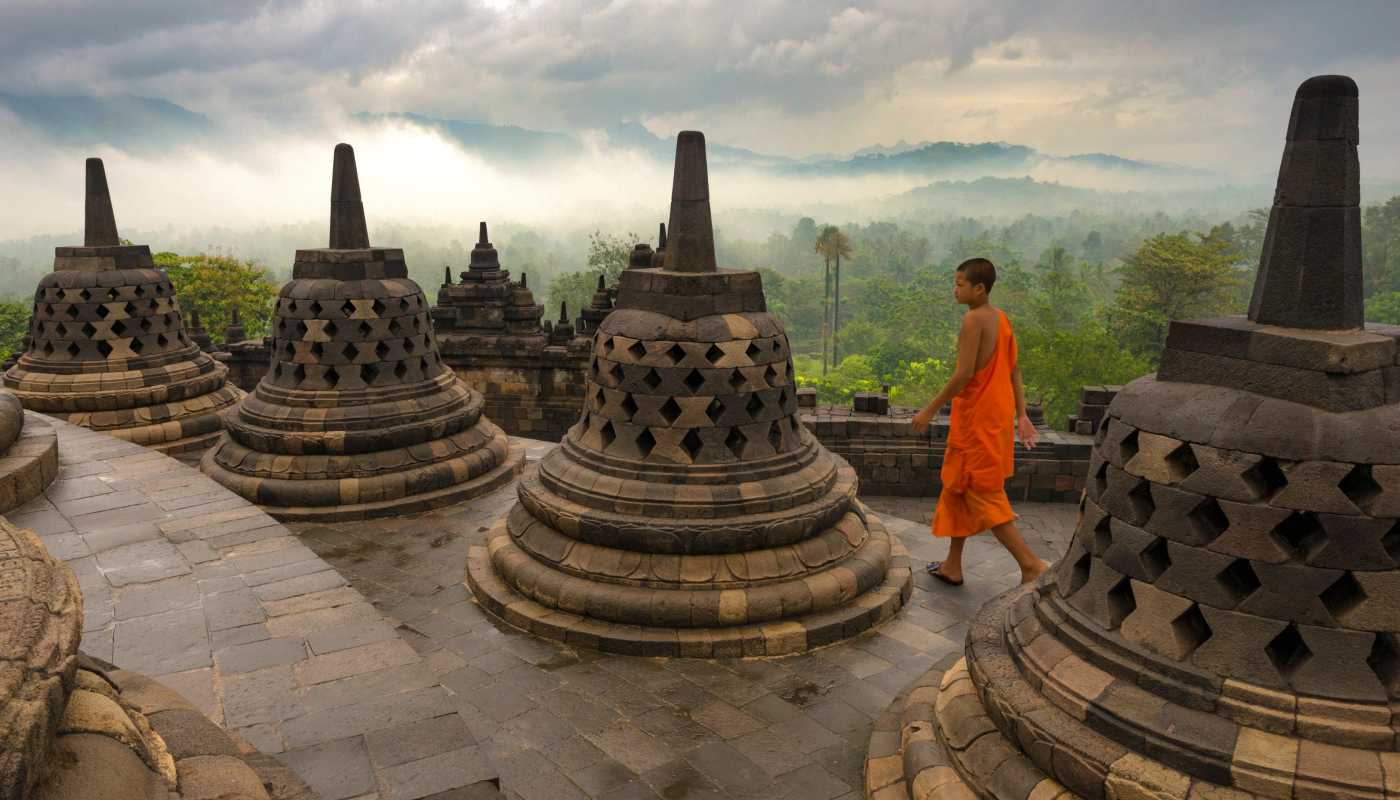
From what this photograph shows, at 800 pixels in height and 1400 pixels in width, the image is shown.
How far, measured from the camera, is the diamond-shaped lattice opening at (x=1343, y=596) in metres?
2.90

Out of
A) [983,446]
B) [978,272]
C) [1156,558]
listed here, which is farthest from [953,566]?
[1156,558]

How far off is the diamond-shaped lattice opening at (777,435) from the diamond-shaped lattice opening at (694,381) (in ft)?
2.12

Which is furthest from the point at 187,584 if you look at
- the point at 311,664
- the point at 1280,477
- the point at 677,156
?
the point at 1280,477

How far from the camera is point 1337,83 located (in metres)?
3.17

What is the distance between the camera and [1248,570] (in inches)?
120

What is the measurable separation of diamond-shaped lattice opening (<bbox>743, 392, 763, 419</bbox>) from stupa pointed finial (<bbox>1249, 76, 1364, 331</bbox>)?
3.17m

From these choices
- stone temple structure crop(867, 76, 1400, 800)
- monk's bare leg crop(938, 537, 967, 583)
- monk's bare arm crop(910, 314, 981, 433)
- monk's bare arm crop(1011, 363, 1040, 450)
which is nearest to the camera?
stone temple structure crop(867, 76, 1400, 800)

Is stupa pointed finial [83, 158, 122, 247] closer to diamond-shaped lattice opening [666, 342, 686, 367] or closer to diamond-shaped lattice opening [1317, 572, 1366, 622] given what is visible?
diamond-shaped lattice opening [666, 342, 686, 367]

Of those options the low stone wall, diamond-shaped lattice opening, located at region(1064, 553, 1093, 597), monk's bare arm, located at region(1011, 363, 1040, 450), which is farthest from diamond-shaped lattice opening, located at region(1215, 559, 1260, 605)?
the low stone wall

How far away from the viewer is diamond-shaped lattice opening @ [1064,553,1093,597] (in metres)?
3.55

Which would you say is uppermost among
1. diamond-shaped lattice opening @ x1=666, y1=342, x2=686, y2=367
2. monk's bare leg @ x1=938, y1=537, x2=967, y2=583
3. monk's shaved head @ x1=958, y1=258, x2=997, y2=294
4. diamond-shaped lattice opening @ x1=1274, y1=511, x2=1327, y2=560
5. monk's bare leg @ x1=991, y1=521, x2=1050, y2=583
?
monk's shaved head @ x1=958, y1=258, x2=997, y2=294

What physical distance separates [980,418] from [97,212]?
1057 centimetres

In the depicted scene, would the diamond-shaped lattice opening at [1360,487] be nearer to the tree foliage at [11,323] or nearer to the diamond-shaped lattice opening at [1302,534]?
the diamond-shaped lattice opening at [1302,534]

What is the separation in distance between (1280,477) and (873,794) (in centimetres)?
213
